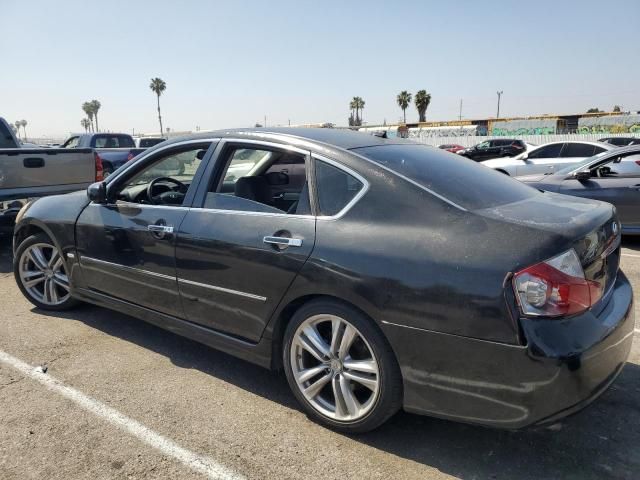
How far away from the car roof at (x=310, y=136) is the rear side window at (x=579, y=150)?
34.1 ft

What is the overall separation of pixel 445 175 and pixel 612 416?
166cm

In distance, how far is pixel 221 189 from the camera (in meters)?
3.36

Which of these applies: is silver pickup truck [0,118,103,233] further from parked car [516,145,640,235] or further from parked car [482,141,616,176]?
parked car [482,141,616,176]

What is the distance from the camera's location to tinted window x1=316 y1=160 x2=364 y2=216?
2.75m

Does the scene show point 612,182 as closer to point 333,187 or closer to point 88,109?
point 333,187

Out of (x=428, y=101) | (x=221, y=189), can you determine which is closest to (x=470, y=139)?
(x=428, y=101)

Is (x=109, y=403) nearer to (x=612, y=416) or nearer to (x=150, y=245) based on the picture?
(x=150, y=245)

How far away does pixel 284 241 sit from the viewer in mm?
2799

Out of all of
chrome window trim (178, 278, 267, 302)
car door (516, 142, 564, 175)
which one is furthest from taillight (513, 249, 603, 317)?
car door (516, 142, 564, 175)

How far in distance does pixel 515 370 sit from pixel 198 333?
199 centimetres

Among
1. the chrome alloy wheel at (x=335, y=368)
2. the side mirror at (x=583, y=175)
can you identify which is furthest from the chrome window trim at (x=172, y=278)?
the side mirror at (x=583, y=175)

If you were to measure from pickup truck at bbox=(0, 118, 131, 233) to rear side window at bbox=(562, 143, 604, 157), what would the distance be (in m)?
10.5

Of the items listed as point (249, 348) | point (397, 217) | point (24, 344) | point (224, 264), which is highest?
point (397, 217)

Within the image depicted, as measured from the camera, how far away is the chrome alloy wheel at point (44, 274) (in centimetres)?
445
